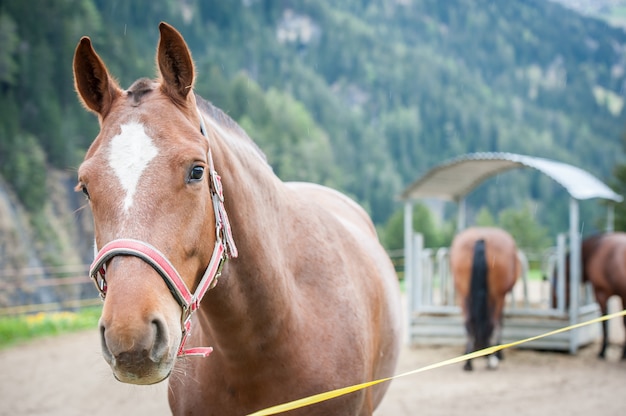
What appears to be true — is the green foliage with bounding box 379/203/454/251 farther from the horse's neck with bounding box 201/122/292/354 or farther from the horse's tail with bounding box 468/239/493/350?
the horse's neck with bounding box 201/122/292/354

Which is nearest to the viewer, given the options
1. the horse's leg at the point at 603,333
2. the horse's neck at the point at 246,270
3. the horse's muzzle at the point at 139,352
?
the horse's muzzle at the point at 139,352

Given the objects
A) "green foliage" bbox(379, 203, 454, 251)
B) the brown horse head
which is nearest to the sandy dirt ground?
the brown horse head

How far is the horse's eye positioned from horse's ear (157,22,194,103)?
0.27 metres

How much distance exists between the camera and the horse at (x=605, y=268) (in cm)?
751

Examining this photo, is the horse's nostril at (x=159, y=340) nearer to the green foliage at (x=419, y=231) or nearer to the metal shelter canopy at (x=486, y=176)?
the metal shelter canopy at (x=486, y=176)

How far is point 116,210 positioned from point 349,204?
2.68 metres

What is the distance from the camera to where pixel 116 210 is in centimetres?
152

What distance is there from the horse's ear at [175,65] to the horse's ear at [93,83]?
0.19 meters

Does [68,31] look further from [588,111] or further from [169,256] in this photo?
[588,111]

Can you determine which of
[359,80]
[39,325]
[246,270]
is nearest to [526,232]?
[39,325]

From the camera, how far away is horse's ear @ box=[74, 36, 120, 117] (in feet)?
5.85

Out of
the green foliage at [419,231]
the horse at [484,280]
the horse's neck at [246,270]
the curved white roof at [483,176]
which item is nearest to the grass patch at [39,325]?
the curved white roof at [483,176]

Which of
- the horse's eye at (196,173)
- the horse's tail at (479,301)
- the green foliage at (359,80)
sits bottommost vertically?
the horse's tail at (479,301)

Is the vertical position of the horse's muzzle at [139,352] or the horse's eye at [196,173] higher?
the horse's eye at [196,173]
